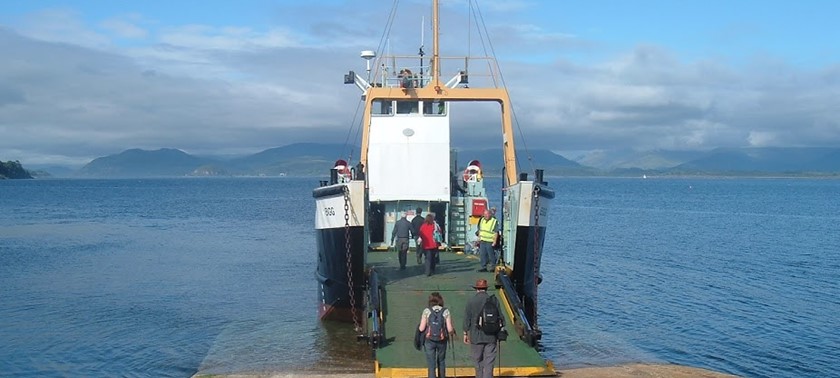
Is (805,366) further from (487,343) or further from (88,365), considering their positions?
(88,365)

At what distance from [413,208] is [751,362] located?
8151 millimetres

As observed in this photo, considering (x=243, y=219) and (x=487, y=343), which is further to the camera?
(x=243, y=219)

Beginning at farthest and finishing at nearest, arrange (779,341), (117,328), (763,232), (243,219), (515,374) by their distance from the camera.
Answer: (243,219) → (763,232) → (117,328) → (779,341) → (515,374)

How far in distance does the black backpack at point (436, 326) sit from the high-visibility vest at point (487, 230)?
5.56 m

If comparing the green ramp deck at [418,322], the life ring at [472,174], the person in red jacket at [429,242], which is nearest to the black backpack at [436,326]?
the green ramp deck at [418,322]

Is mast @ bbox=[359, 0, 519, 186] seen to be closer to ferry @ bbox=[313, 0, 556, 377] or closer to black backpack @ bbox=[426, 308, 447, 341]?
ferry @ bbox=[313, 0, 556, 377]

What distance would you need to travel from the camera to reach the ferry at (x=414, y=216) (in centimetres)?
1459

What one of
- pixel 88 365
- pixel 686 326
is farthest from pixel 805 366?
pixel 88 365

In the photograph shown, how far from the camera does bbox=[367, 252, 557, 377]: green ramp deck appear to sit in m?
13.5

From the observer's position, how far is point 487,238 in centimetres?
1775

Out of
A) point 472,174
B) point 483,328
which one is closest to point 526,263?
point 483,328

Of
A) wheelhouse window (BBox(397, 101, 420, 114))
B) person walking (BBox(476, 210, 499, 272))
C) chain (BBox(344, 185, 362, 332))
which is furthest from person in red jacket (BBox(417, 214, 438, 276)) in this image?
wheelhouse window (BBox(397, 101, 420, 114))

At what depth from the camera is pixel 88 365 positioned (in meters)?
18.6

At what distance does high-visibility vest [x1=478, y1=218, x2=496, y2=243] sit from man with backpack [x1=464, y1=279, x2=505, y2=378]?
18.2 feet
